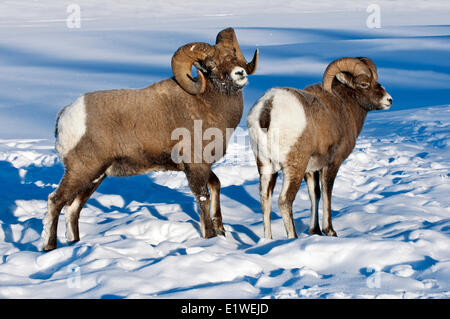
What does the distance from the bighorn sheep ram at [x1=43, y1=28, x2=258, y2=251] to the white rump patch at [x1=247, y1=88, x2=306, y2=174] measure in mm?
418

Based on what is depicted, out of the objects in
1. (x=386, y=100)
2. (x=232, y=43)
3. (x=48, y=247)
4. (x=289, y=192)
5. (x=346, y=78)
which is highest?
(x=232, y=43)

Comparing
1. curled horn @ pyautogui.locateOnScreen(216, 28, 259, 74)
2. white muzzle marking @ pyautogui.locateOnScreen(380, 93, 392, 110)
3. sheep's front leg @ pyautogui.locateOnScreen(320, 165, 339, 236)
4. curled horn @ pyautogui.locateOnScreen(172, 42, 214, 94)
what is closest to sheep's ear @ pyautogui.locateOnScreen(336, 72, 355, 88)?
white muzzle marking @ pyautogui.locateOnScreen(380, 93, 392, 110)

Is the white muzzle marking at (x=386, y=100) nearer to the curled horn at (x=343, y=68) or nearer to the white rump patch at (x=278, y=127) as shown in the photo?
the curled horn at (x=343, y=68)

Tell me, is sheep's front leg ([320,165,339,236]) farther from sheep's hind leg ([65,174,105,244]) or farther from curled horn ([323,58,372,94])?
sheep's hind leg ([65,174,105,244])

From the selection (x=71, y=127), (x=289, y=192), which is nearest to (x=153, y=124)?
(x=71, y=127)

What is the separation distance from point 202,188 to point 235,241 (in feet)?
3.07

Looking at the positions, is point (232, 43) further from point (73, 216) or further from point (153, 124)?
point (73, 216)

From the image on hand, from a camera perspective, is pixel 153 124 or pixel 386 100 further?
pixel 386 100

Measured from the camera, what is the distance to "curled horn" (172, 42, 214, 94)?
23.4ft

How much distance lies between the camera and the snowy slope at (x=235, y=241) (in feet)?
17.8

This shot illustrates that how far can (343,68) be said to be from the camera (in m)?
7.87

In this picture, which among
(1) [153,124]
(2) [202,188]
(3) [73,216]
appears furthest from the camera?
(3) [73,216]

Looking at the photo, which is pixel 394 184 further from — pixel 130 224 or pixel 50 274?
pixel 50 274

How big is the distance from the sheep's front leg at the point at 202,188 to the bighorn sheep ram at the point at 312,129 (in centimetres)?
67
